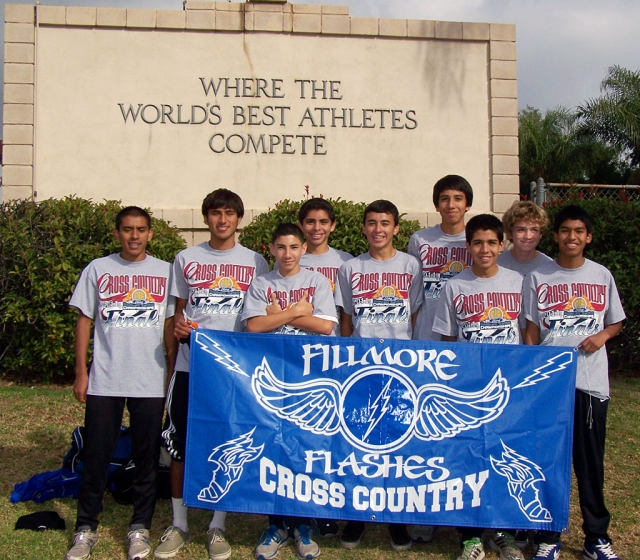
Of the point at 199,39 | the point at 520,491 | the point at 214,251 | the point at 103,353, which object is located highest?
the point at 199,39

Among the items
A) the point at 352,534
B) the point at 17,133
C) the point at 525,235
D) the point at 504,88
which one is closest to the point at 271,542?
the point at 352,534

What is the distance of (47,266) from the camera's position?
6.80 m

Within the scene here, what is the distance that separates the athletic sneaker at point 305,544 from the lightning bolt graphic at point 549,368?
4.60 ft

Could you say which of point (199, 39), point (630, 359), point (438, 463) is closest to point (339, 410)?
point (438, 463)

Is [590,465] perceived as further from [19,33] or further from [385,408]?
[19,33]

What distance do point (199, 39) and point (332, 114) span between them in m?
1.89

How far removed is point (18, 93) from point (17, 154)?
2.44ft

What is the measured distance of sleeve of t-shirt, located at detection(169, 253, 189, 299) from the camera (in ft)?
12.6

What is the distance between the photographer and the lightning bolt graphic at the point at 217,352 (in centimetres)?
361

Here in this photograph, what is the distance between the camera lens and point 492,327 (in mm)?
3678

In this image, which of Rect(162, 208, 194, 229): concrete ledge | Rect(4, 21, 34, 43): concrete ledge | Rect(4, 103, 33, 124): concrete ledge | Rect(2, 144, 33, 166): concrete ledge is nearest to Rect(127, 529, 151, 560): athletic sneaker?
Rect(162, 208, 194, 229): concrete ledge

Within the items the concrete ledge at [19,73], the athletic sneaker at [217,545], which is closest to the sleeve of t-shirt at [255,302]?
the athletic sneaker at [217,545]

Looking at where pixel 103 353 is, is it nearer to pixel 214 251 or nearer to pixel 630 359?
pixel 214 251

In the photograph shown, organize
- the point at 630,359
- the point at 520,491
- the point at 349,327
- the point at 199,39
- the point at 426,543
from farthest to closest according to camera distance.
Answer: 1. the point at 199,39
2. the point at 630,359
3. the point at 349,327
4. the point at 426,543
5. the point at 520,491
